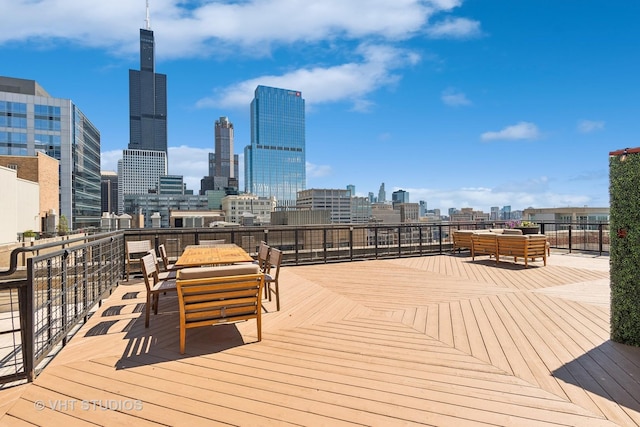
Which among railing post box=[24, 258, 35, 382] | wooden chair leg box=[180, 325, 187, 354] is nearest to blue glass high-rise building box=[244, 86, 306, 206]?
wooden chair leg box=[180, 325, 187, 354]

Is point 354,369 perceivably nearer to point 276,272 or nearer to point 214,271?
point 214,271

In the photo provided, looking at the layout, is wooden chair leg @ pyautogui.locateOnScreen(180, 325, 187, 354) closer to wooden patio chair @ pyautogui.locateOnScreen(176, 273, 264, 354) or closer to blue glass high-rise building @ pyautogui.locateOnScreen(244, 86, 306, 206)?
wooden patio chair @ pyautogui.locateOnScreen(176, 273, 264, 354)

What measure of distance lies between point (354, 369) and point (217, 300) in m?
1.45

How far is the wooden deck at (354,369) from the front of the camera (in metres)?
1.97

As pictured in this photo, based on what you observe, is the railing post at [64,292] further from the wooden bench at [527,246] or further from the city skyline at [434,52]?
the wooden bench at [527,246]

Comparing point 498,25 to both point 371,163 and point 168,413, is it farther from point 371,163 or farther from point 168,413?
point 371,163

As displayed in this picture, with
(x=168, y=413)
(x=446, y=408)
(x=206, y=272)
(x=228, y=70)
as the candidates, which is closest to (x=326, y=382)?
(x=446, y=408)

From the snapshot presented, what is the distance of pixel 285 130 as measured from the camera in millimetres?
184125

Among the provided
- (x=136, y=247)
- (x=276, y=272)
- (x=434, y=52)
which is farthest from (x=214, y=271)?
(x=434, y=52)

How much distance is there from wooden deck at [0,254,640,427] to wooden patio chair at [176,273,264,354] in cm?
29

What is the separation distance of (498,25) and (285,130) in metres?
179

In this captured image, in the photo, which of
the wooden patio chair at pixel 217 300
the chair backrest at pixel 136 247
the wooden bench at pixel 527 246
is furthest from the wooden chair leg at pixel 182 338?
the wooden bench at pixel 527 246

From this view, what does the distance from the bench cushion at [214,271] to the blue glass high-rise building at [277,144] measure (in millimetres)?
174933

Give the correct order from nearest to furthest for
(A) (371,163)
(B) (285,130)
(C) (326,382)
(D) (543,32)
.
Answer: (C) (326,382), (D) (543,32), (A) (371,163), (B) (285,130)
